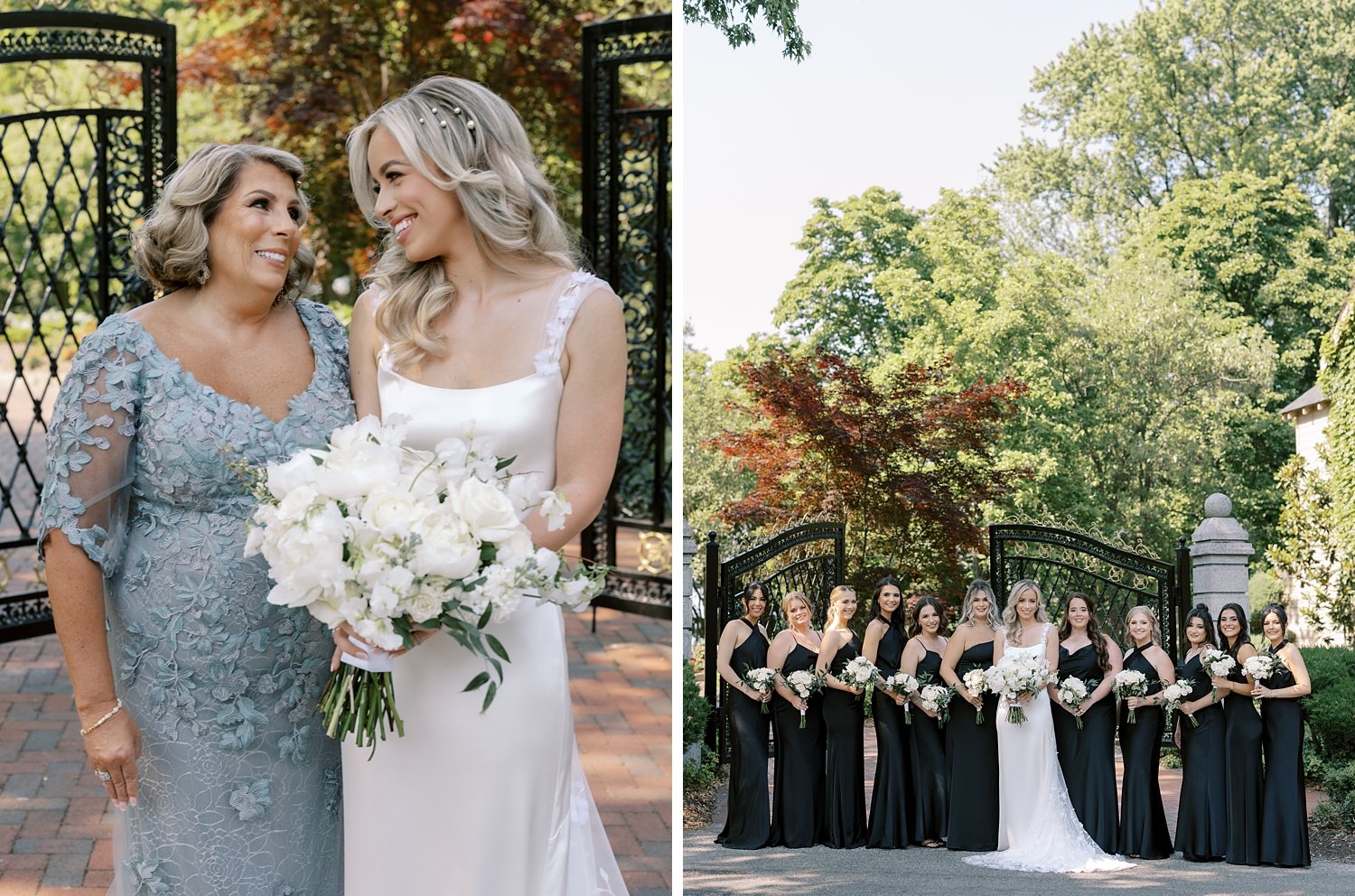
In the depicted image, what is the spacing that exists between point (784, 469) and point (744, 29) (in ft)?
6.28

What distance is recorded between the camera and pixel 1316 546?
18.2 feet

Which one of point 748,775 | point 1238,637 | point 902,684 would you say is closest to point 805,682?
point 902,684

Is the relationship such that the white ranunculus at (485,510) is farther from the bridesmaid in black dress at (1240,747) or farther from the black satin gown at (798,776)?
the bridesmaid in black dress at (1240,747)

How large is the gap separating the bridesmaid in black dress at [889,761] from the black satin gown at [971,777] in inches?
7.2

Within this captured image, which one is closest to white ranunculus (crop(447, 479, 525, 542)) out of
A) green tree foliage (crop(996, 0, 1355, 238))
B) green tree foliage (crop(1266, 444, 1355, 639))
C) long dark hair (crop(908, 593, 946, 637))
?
long dark hair (crop(908, 593, 946, 637))

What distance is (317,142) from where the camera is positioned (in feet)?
44.9

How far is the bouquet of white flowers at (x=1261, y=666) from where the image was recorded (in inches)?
212

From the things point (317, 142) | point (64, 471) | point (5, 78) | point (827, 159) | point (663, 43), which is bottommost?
point (64, 471)

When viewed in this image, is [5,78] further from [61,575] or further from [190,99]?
[61,575]

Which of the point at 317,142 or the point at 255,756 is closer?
the point at 255,756

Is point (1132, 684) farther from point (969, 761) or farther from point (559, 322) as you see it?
point (559, 322)

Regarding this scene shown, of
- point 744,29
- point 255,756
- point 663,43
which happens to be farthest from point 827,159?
point 255,756

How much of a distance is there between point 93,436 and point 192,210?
487mm

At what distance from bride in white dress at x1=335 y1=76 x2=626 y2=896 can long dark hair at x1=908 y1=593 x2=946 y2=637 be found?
3135 millimetres
